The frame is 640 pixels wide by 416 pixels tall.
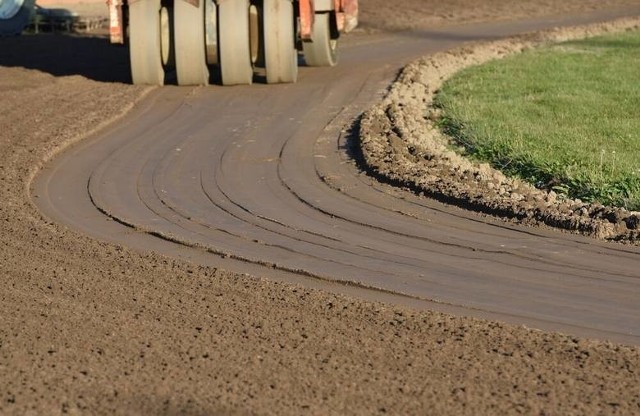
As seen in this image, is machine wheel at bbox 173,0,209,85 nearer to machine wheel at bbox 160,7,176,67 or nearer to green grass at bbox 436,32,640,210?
machine wheel at bbox 160,7,176,67

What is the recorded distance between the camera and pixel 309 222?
11062mm

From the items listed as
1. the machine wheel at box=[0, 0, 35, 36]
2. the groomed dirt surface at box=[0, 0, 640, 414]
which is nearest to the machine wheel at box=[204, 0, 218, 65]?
the groomed dirt surface at box=[0, 0, 640, 414]

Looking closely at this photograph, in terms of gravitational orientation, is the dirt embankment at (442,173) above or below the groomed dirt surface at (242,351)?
above

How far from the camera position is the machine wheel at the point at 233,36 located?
18938mm

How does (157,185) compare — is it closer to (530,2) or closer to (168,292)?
(168,292)

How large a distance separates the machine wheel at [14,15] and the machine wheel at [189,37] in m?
9.30

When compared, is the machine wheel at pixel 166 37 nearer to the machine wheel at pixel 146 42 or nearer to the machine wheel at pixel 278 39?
the machine wheel at pixel 146 42

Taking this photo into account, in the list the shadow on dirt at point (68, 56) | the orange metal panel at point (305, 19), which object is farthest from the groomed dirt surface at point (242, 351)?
the shadow on dirt at point (68, 56)

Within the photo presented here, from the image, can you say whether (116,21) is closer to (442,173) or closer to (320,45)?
(320,45)

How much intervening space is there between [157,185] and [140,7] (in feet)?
22.4

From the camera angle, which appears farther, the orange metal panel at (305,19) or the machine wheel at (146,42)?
the orange metal panel at (305,19)

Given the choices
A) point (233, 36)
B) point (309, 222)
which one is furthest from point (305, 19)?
point (309, 222)

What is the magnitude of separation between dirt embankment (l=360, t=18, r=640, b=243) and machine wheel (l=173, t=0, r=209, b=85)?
3096mm

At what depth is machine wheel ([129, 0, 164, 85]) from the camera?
62.0 feet
